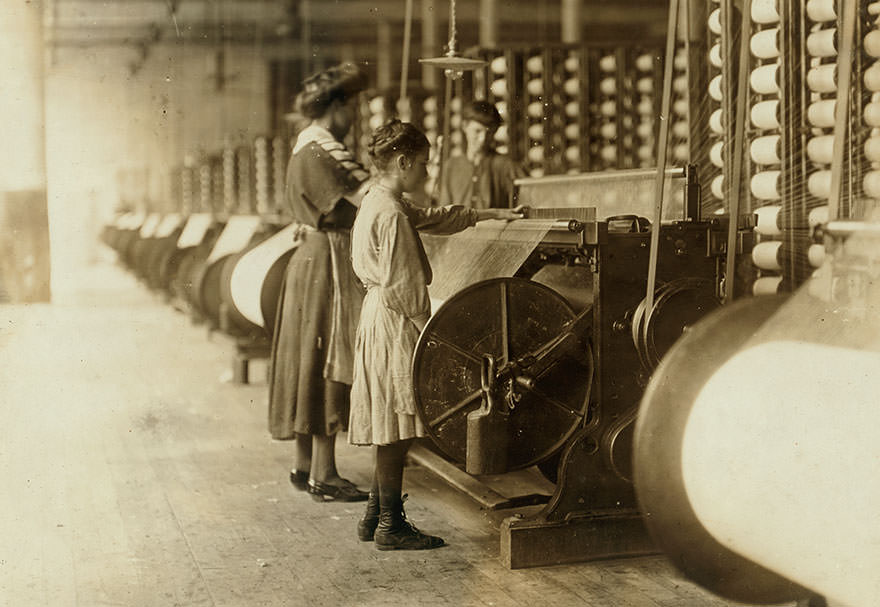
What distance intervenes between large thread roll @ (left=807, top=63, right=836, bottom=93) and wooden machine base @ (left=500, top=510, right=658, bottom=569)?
6.45 ft

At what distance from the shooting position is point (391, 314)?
11.6 feet

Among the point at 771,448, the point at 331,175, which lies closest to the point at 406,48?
the point at 331,175

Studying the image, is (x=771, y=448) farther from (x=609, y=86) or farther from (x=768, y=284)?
(x=609, y=86)

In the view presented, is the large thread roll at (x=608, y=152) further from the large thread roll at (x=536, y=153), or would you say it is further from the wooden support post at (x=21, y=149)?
the wooden support post at (x=21, y=149)

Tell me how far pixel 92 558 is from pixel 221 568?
44 cm

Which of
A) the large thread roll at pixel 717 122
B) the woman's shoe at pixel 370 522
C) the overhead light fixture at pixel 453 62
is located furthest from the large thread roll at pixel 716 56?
the woman's shoe at pixel 370 522

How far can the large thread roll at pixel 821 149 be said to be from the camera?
177 inches

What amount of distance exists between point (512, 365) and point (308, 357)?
1.18 meters

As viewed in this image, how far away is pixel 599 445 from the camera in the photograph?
11.4ft

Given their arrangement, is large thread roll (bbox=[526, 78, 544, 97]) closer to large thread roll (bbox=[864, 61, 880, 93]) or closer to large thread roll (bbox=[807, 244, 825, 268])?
large thread roll (bbox=[807, 244, 825, 268])

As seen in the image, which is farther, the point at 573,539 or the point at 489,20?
the point at 489,20

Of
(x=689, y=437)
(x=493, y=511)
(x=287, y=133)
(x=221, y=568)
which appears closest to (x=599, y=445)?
(x=493, y=511)

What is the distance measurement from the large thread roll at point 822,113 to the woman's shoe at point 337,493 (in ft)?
7.50

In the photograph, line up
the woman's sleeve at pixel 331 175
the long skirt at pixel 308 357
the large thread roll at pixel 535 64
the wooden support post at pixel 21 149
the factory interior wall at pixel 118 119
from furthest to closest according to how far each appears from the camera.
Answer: the large thread roll at pixel 535 64 → the long skirt at pixel 308 357 → the woman's sleeve at pixel 331 175 → the factory interior wall at pixel 118 119 → the wooden support post at pixel 21 149
